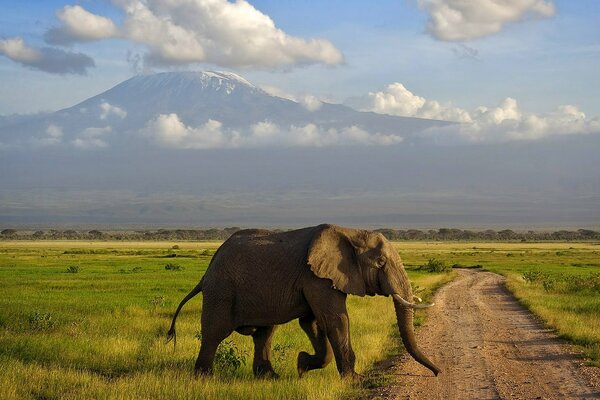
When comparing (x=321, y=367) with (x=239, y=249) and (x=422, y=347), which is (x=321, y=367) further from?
(x=422, y=347)

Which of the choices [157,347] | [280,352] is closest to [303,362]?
[280,352]

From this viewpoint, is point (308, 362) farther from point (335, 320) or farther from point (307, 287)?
point (307, 287)

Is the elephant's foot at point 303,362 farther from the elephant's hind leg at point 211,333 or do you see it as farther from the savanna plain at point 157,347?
the elephant's hind leg at point 211,333

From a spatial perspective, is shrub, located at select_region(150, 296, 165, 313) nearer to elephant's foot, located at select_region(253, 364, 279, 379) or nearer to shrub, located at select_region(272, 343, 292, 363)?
shrub, located at select_region(272, 343, 292, 363)

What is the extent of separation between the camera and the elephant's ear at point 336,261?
12000 millimetres

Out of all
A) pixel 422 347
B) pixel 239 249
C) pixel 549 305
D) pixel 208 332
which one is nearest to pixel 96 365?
pixel 208 332

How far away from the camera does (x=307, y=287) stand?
12117mm

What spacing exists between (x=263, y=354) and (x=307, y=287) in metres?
1.72

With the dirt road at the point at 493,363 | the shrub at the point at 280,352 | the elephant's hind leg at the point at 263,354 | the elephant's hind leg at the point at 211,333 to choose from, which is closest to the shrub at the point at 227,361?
the elephant's hind leg at the point at 263,354

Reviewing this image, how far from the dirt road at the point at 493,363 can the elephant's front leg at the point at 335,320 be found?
867mm

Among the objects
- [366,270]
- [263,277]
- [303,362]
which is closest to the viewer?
[366,270]

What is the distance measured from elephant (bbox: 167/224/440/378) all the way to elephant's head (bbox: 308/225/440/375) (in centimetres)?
2

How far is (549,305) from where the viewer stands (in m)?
24.3

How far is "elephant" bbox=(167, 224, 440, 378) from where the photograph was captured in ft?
39.5
